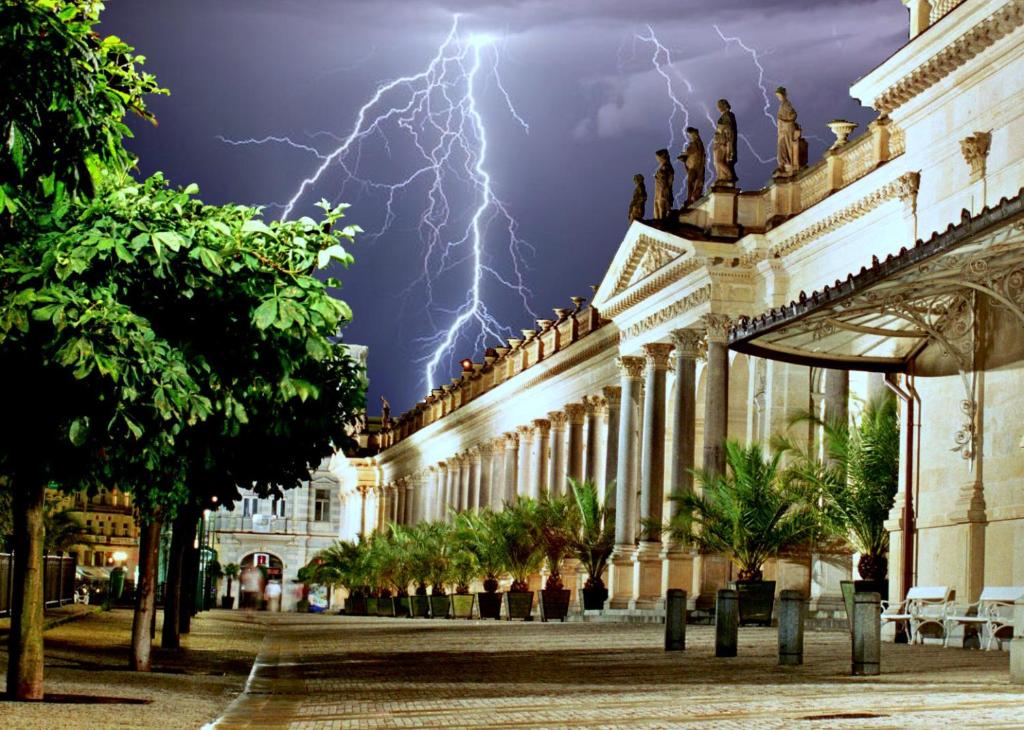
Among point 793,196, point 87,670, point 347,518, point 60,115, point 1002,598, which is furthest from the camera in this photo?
point 347,518

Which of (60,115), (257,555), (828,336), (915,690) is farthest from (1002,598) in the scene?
(257,555)

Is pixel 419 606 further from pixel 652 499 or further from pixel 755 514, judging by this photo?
pixel 755 514

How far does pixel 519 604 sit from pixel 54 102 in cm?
4518

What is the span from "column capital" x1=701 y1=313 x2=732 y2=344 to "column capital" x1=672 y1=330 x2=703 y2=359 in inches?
88.6

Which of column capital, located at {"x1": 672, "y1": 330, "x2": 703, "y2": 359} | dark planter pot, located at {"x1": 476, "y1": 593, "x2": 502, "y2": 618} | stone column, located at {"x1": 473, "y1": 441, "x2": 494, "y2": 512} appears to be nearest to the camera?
column capital, located at {"x1": 672, "y1": 330, "x2": 703, "y2": 359}

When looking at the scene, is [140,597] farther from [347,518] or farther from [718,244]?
[347,518]

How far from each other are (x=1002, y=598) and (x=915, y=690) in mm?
8735

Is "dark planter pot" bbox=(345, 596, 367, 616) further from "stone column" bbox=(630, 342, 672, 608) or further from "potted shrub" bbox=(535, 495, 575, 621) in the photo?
"stone column" bbox=(630, 342, 672, 608)

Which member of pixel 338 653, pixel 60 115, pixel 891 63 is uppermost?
pixel 891 63

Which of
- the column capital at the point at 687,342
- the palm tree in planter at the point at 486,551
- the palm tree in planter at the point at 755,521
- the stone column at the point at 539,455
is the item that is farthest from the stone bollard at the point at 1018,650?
the stone column at the point at 539,455

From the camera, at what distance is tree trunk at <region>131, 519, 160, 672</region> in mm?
21250

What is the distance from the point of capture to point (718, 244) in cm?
4497

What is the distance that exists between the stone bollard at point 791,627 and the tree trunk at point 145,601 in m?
7.45

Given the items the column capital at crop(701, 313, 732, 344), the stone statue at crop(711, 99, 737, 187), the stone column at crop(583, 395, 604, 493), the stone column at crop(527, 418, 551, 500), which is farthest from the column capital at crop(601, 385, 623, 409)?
the stone statue at crop(711, 99, 737, 187)
